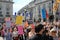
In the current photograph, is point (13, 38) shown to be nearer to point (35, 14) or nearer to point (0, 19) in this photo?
point (0, 19)

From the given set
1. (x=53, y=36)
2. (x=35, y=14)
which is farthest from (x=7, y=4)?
(x=53, y=36)

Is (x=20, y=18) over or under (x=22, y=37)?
over

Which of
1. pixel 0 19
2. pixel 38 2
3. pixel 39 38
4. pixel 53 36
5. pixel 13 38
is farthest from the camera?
pixel 38 2

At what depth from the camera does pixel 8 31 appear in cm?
1394

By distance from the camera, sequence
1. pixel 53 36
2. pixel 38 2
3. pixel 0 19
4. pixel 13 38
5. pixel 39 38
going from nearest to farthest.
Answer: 1. pixel 39 38
2. pixel 53 36
3. pixel 13 38
4. pixel 0 19
5. pixel 38 2

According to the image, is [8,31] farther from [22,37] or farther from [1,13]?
[1,13]

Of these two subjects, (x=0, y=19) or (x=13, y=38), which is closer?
(x=13, y=38)

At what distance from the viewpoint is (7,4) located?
82.2m

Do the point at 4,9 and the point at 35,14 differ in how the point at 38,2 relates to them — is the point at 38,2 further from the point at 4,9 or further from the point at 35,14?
the point at 4,9

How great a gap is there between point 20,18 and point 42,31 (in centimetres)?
701

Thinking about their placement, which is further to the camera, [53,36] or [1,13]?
[1,13]

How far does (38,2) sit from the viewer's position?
8600 centimetres

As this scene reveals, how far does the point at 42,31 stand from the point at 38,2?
3104 inches

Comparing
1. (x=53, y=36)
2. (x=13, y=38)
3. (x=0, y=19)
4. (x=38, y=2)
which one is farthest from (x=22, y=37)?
(x=38, y=2)
